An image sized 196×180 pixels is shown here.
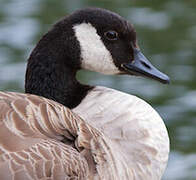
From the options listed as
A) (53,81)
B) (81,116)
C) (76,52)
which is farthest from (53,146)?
(76,52)

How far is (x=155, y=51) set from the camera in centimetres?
929

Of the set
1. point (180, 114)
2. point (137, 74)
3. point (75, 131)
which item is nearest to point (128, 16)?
point (180, 114)

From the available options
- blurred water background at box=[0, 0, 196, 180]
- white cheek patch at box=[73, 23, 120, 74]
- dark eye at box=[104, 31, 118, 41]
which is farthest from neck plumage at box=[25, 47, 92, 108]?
blurred water background at box=[0, 0, 196, 180]

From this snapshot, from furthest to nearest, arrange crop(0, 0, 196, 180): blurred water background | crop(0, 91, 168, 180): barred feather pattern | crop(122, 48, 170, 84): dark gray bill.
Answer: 1. crop(0, 0, 196, 180): blurred water background
2. crop(122, 48, 170, 84): dark gray bill
3. crop(0, 91, 168, 180): barred feather pattern

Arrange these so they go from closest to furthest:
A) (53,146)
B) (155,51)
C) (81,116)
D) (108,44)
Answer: (53,146) < (81,116) < (108,44) < (155,51)

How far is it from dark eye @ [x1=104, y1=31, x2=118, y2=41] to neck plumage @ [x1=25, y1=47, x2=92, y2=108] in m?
0.30

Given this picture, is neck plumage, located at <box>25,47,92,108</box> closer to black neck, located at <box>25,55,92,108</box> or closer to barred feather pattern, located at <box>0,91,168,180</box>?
black neck, located at <box>25,55,92,108</box>

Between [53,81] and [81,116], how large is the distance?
30 cm

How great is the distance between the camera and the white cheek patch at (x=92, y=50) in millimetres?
5145

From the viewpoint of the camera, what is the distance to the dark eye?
5219mm

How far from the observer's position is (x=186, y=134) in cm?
792

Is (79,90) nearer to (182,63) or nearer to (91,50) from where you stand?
(91,50)

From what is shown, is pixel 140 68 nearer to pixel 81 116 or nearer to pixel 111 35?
pixel 111 35

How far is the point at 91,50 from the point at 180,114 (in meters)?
3.08
